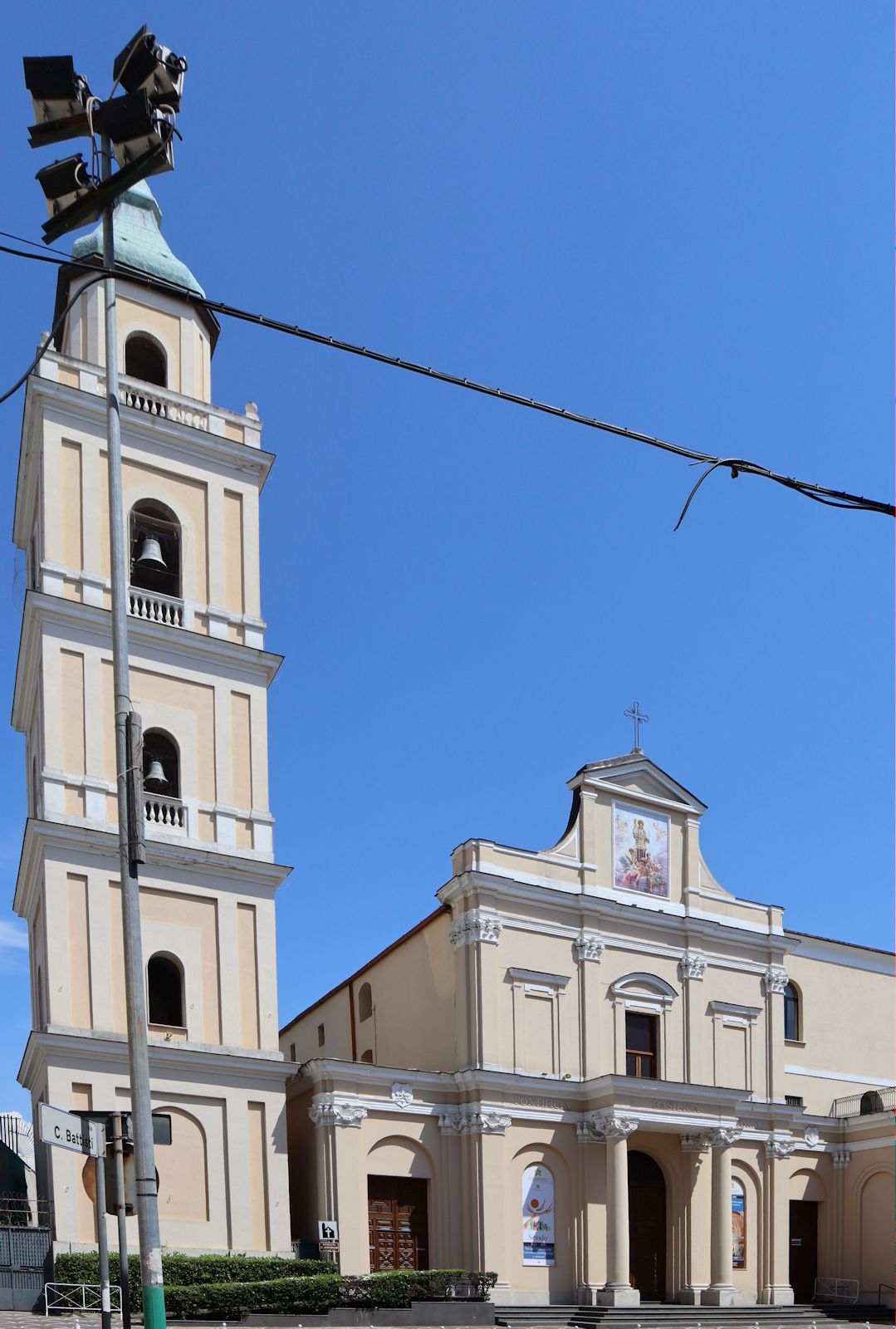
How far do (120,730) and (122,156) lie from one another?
4.97 metres

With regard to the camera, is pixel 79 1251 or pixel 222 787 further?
pixel 222 787

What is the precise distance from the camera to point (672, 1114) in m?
32.8

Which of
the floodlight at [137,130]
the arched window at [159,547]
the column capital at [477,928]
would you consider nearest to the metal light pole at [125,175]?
the floodlight at [137,130]

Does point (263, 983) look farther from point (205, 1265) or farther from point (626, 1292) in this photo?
point (626, 1292)

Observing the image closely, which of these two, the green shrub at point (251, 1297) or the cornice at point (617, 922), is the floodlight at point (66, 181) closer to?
the green shrub at point (251, 1297)

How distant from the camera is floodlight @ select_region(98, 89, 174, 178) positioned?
11.7 m

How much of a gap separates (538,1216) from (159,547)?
1755 cm

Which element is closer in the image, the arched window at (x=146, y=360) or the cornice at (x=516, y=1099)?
the cornice at (x=516, y=1099)

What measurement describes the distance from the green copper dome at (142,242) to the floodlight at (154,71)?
18.5 meters

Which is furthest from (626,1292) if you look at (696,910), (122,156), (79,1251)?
(122,156)

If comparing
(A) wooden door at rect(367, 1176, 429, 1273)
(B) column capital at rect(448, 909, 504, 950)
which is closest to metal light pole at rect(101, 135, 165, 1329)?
(A) wooden door at rect(367, 1176, 429, 1273)

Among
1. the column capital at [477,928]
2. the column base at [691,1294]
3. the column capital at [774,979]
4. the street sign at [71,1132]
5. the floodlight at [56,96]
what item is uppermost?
the floodlight at [56,96]

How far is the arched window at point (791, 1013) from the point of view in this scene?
40688 mm

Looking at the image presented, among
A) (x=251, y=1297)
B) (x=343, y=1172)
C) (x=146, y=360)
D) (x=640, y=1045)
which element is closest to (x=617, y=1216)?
(x=640, y=1045)
